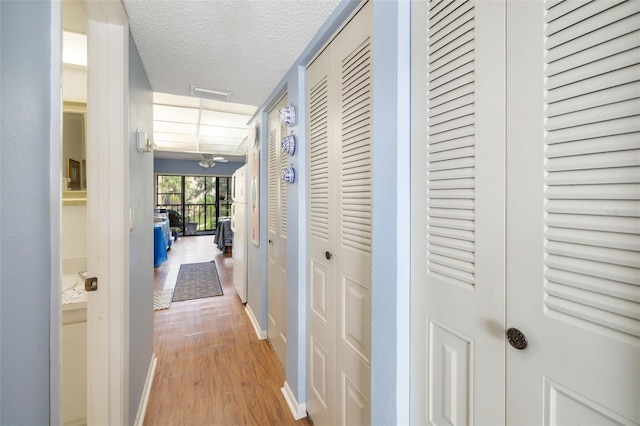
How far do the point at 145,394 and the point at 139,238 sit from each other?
1.04m

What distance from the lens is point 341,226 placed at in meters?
1.30

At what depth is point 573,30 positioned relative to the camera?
0.50 meters

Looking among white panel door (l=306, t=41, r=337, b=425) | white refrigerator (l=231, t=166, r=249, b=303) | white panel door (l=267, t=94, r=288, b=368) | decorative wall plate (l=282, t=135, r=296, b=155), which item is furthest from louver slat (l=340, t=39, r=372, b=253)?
white refrigerator (l=231, t=166, r=249, b=303)


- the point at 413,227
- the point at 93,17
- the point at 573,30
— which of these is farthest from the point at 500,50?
the point at 93,17

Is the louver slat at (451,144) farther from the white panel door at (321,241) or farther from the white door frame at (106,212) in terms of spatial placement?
the white door frame at (106,212)

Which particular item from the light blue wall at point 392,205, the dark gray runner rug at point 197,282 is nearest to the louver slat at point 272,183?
Answer: the light blue wall at point 392,205

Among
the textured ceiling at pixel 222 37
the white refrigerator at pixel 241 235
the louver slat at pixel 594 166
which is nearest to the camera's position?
the louver slat at pixel 594 166

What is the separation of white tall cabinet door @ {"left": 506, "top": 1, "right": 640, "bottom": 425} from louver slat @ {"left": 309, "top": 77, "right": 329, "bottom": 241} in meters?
0.93

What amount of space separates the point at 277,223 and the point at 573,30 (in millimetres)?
2005

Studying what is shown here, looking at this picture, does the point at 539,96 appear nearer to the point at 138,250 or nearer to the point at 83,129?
the point at 138,250

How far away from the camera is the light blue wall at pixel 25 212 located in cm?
53

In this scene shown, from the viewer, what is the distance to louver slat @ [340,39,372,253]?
111 cm

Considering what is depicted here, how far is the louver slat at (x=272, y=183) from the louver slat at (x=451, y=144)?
5.48 ft

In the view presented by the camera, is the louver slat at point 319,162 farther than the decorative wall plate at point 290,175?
No
